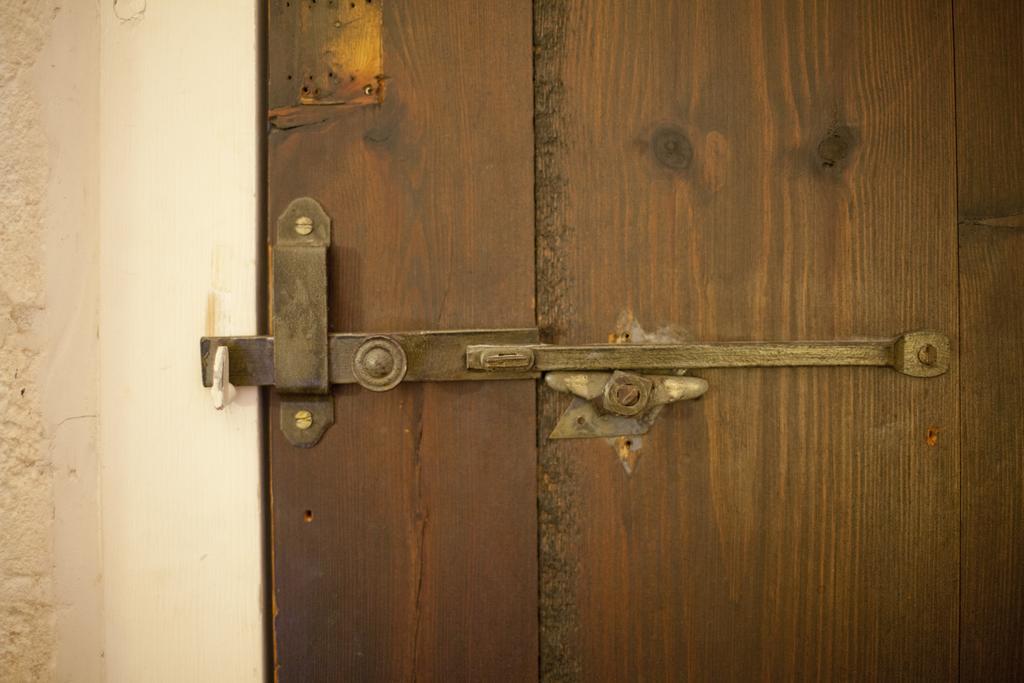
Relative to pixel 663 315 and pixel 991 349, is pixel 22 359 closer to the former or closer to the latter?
pixel 663 315

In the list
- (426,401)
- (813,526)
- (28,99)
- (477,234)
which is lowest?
(813,526)

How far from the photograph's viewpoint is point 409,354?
1.66ft

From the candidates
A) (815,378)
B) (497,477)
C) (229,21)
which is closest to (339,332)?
(497,477)

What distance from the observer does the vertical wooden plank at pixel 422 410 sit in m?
0.52

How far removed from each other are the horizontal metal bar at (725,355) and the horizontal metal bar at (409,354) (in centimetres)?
1

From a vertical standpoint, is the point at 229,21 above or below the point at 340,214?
above

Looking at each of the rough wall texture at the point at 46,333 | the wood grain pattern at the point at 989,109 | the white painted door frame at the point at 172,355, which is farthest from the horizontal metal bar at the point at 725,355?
the rough wall texture at the point at 46,333

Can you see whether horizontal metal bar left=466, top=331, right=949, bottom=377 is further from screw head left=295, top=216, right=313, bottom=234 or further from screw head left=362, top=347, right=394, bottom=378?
screw head left=295, top=216, right=313, bottom=234

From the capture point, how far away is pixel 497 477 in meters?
0.52

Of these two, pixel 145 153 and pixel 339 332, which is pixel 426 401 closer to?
pixel 339 332

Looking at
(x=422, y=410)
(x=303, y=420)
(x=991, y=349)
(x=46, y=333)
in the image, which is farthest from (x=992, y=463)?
(x=46, y=333)

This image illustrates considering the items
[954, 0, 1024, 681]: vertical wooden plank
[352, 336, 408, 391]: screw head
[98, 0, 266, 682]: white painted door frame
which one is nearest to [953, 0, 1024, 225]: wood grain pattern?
[954, 0, 1024, 681]: vertical wooden plank

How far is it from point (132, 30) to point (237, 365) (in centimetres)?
34

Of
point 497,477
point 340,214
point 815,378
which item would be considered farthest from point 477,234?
→ point 815,378
